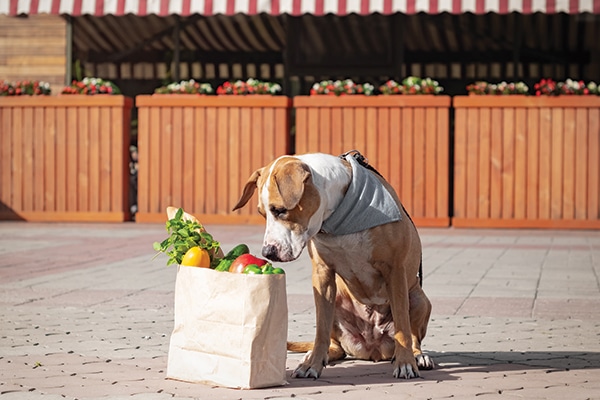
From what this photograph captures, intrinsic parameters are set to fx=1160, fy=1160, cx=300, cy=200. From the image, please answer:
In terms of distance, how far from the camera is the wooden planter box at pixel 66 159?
1462 centimetres

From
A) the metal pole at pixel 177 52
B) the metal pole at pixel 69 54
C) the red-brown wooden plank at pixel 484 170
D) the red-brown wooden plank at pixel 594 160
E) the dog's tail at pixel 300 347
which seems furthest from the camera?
the metal pole at pixel 177 52

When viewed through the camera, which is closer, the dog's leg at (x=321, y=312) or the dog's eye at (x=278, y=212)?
the dog's eye at (x=278, y=212)

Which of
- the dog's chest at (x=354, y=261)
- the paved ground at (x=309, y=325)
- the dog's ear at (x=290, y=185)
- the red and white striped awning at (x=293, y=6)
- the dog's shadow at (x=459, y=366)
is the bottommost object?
the dog's shadow at (x=459, y=366)

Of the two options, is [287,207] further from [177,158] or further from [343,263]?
[177,158]

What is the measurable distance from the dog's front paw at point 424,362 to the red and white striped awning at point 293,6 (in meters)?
9.82

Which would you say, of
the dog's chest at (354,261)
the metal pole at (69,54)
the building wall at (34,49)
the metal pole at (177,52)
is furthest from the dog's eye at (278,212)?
the metal pole at (177,52)

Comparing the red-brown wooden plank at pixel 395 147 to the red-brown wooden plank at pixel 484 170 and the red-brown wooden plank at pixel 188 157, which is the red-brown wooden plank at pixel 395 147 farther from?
the red-brown wooden plank at pixel 188 157

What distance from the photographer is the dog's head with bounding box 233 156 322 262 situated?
4.70m

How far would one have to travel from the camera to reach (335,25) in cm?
1847

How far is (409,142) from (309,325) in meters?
7.78

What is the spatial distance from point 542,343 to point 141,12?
10.2m

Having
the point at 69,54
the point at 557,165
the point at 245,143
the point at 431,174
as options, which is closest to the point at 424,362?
the point at 431,174

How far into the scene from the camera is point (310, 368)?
507cm

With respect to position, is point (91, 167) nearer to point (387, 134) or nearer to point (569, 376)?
point (387, 134)
